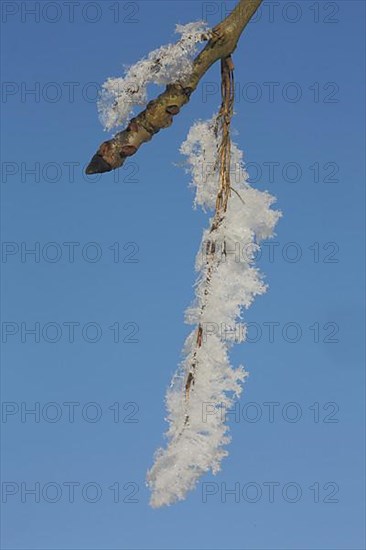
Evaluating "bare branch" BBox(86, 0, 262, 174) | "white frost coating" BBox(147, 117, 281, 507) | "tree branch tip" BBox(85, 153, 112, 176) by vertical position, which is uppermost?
"bare branch" BBox(86, 0, 262, 174)

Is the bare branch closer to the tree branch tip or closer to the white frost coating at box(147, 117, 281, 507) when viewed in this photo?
the tree branch tip

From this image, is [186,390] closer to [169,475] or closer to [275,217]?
[169,475]

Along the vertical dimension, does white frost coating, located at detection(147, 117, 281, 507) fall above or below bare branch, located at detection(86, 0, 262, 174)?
below

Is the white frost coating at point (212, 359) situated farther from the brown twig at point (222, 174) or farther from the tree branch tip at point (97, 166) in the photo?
the tree branch tip at point (97, 166)

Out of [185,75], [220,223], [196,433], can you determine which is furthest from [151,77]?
[196,433]

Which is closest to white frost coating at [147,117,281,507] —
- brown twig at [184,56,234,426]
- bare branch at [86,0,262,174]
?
brown twig at [184,56,234,426]

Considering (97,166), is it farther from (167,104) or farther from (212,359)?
(212,359)
